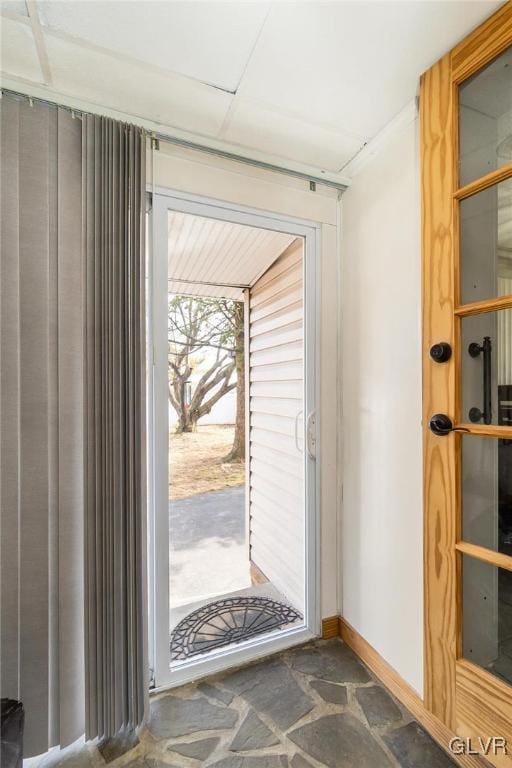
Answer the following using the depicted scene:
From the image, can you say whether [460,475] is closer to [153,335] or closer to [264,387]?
[153,335]

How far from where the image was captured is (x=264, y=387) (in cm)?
272

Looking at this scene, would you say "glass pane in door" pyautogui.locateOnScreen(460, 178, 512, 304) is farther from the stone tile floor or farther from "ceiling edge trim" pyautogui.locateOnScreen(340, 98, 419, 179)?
the stone tile floor

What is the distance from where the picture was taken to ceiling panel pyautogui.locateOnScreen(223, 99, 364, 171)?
1.43 m

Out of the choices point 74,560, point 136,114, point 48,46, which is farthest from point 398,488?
point 48,46

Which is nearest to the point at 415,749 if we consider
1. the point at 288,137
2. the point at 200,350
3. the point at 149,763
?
the point at 149,763

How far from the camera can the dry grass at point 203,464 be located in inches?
99.5

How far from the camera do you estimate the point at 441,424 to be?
120cm

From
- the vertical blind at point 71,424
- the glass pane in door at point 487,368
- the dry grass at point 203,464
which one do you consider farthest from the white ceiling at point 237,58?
the dry grass at point 203,464

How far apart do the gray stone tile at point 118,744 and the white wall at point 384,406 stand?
1.06 metres

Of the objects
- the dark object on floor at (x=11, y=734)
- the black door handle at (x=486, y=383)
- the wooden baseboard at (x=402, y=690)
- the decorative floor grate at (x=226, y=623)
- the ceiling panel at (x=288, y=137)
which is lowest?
the decorative floor grate at (x=226, y=623)

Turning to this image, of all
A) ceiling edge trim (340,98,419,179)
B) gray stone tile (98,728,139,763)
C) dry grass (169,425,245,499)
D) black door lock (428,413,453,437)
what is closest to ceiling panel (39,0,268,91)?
ceiling edge trim (340,98,419,179)

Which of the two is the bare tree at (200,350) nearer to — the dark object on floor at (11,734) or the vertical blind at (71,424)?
the vertical blind at (71,424)

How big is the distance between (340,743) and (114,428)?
1.42 meters

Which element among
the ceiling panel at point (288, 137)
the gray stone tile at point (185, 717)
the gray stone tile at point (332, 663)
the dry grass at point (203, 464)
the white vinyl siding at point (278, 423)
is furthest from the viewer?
the dry grass at point (203, 464)
